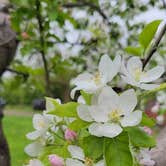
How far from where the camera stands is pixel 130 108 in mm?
925

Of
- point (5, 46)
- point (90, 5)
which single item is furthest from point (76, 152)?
point (90, 5)

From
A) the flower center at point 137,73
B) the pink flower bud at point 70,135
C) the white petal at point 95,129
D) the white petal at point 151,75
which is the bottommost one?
the pink flower bud at point 70,135

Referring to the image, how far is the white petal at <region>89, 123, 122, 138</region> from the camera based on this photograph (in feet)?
2.89

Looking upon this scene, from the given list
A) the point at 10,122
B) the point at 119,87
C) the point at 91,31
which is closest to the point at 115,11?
the point at 91,31

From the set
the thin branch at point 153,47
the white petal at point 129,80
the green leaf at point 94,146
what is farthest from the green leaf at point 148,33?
the green leaf at point 94,146

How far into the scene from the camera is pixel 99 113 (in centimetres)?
90

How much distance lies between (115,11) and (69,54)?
37 cm

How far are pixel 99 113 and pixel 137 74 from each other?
12 cm

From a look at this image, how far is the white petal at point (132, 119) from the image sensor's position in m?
0.90

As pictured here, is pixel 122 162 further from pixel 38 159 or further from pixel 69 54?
pixel 69 54

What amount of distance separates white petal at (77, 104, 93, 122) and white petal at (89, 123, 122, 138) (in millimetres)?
16

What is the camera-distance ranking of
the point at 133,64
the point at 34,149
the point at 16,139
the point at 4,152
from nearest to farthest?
the point at 133,64 → the point at 34,149 → the point at 4,152 → the point at 16,139

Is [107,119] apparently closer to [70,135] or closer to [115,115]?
[115,115]

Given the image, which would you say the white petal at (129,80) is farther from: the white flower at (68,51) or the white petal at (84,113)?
the white flower at (68,51)
